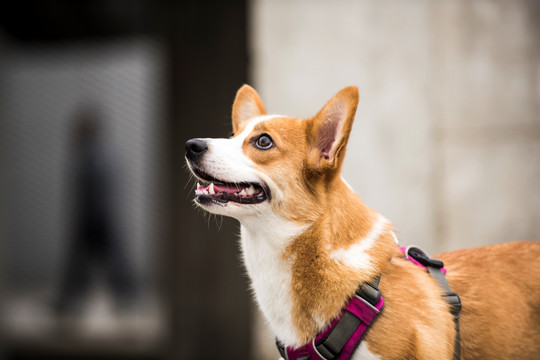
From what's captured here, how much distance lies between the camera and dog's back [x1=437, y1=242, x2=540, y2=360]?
79.0 inches

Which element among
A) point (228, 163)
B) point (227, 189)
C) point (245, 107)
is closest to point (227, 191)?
point (227, 189)

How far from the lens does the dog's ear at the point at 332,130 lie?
1.99 metres

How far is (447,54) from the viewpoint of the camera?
178 inches

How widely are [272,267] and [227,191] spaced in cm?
38

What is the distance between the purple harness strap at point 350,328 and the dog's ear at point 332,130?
596mm

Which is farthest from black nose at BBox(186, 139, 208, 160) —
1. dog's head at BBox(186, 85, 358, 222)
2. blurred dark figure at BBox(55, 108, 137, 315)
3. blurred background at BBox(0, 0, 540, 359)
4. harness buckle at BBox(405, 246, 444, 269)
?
blurred dark figure at BBox(55, 108, 137, 315)

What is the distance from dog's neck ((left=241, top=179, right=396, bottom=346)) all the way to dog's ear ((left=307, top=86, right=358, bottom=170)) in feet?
0.45

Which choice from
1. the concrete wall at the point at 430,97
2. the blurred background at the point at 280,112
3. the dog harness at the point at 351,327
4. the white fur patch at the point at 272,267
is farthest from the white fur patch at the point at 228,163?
the concrete wall at the point at 430,97

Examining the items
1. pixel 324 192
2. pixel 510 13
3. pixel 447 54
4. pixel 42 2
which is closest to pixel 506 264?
pixel 324 192

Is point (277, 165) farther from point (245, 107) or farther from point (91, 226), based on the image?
point (91, 226)

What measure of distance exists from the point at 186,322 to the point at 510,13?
14.4 ft

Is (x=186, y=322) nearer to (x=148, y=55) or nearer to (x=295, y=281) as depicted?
(x=295, y=281)

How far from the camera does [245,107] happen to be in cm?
259

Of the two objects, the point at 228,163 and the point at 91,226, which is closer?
the point at 228,163
